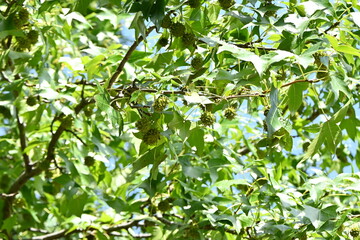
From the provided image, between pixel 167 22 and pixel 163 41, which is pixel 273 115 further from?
pixel 163 41

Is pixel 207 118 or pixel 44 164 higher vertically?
pixel 207 118

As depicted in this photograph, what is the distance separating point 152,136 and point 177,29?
35cm

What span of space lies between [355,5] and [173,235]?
125 cm

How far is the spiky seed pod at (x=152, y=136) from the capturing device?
2.29m

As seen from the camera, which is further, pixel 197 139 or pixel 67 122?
pixel 67 122

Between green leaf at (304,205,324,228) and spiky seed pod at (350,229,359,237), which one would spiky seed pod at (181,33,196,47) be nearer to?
green leaf at (304,205,324,228)

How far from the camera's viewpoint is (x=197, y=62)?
2.46 m

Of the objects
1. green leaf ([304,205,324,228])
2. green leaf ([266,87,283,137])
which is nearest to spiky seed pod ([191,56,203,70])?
green leaf ([266,87,283,137])

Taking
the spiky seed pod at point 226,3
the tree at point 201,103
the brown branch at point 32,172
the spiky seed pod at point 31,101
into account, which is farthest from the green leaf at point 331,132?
the spiky seed pod at point 31,101

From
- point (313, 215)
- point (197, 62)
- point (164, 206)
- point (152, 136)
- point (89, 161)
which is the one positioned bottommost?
point (164, 206)

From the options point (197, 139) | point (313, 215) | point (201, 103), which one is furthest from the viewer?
point (197, 139)

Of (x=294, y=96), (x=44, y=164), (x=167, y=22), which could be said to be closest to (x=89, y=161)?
(x=44, y=164)

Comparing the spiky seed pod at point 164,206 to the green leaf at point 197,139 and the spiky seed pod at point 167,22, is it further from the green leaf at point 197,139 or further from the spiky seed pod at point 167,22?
the spiky seed pod at point 167,22

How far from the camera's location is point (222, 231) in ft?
8.60
